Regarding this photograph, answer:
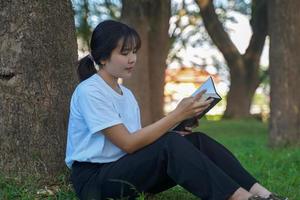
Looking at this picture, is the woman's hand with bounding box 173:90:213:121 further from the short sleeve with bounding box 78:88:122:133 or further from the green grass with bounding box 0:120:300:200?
the green grass with bounding box 0:120:300:200

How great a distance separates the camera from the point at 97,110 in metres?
3.56

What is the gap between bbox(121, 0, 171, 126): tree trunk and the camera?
12.3m

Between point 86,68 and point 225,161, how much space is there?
1015 millimetres

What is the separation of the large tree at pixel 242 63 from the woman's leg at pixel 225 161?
50.6ft

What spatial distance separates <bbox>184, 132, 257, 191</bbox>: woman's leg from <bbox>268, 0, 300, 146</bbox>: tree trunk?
5.78 metres

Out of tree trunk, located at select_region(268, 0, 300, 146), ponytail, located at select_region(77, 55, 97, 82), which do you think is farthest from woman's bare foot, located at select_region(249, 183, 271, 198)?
tree trunk, located at select_region(268, 0, 300, 146)

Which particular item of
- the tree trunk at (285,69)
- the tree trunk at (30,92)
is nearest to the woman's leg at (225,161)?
the tree trunk at (30,92)

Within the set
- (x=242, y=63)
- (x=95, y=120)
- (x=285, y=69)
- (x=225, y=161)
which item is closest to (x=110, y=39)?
(x=95, y=120)

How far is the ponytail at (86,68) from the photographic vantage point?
3.90 m

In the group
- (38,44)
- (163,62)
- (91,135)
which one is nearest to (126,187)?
(91,135)

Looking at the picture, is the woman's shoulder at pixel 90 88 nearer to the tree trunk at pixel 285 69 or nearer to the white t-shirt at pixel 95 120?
the white t-shirt at pixel 95 120

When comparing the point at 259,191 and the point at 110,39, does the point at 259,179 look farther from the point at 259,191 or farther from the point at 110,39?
the point at 110,39

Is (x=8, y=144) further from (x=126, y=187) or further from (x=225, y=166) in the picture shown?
(x=225, y=166)

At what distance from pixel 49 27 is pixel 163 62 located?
9.93 metres
